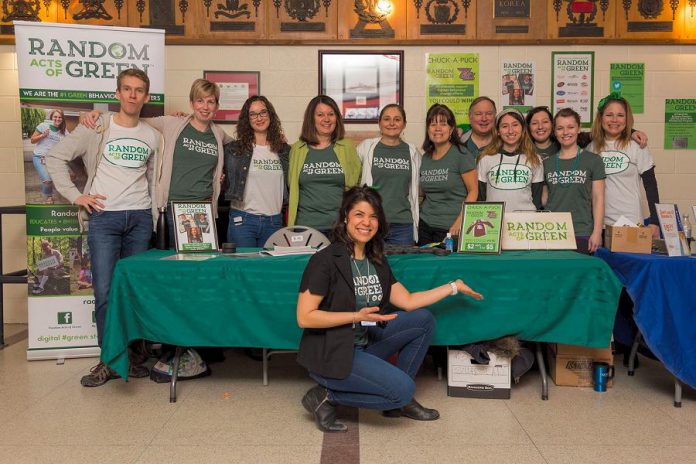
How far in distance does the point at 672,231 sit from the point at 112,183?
3.04 m

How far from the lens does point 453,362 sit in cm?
306

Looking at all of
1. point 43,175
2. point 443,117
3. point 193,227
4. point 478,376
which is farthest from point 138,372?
point 443,117

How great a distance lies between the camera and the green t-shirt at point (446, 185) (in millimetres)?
3602

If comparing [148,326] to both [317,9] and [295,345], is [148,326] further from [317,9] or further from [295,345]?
[317,9]

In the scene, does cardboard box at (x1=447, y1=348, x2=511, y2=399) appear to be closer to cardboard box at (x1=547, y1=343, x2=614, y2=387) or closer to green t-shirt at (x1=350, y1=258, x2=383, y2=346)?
cardboard box at (x1=547, y1=343, x2=614, y2=387)

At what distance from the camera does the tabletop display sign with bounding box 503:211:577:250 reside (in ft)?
10.6

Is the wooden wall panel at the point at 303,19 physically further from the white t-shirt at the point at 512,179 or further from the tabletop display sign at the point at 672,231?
the tabletop display sign at the point at 672,231

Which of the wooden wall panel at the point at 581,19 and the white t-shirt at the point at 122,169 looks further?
the wooden wall panel at the point at 581,19

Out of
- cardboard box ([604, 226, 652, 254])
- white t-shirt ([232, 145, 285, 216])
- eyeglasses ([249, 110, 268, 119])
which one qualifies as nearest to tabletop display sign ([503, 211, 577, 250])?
cardboard box ([604, 226, 652, 254])

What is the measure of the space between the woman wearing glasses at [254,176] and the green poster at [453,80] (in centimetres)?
158

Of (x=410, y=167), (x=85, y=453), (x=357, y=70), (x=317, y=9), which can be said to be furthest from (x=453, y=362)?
(x=317, y=9)

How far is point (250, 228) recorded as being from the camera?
362cm

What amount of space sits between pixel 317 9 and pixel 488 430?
3.34 m

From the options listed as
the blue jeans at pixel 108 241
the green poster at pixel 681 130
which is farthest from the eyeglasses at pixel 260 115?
the green poster at pixel 681 130
